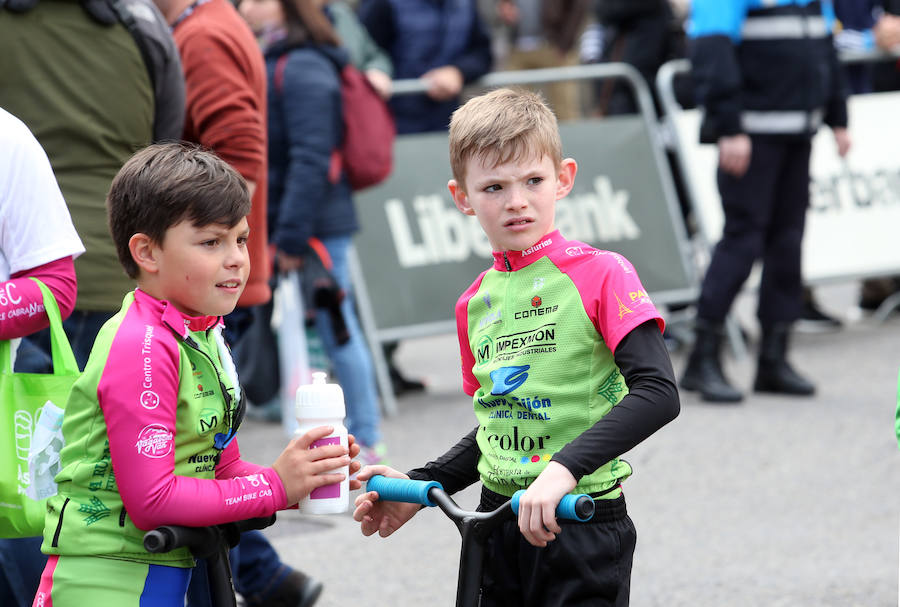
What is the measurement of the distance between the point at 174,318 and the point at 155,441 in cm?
24

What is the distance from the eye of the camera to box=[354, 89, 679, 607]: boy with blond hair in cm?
250

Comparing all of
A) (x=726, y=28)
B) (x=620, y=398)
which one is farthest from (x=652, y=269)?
(x=620, y=398)

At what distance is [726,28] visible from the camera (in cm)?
642

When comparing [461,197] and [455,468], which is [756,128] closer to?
[461,197]

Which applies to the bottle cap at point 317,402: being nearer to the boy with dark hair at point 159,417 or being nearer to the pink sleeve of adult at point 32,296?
the boy with dark hair at point 159,417

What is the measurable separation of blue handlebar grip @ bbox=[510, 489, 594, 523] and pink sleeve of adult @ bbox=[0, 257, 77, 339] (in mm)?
1291

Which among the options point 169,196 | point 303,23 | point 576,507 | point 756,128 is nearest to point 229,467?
point 169,196

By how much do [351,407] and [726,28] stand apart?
102 inches

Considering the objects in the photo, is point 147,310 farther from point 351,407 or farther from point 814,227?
point 814,227

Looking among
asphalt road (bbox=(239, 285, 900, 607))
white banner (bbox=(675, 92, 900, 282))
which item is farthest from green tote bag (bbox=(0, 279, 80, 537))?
white banner (bbox=(675, 92, 900, 282))

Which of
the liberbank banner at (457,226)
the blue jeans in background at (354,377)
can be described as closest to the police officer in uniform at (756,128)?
the liberbank banner at (457,226)

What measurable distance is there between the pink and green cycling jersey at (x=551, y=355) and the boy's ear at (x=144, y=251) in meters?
0.67

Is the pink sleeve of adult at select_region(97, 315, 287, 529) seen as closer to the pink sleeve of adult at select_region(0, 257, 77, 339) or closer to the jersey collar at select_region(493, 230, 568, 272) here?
the pink sleeve of adult at select_region(0, 257, 77, 339)

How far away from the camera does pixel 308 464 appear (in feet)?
7.79
